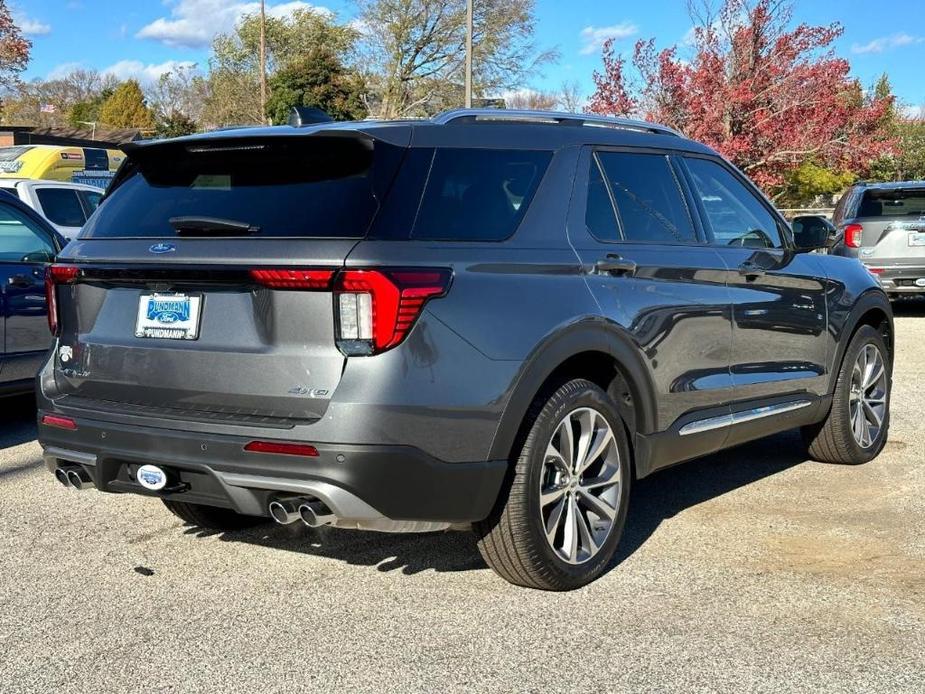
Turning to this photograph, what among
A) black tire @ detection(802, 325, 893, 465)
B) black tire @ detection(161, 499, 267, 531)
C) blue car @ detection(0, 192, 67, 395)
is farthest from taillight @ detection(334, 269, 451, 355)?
blue car @ detection(0, 192, 67, 395)

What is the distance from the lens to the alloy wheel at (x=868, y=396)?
6.48 meters

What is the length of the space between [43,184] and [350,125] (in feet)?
35.6

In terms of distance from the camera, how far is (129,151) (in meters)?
4.47

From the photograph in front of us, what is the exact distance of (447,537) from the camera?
198 inches

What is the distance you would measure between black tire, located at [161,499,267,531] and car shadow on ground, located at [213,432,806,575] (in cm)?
5

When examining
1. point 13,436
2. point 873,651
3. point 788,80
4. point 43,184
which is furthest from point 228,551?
point 788,80

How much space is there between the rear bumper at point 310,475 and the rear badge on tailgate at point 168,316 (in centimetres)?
34

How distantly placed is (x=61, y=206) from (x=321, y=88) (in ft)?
120

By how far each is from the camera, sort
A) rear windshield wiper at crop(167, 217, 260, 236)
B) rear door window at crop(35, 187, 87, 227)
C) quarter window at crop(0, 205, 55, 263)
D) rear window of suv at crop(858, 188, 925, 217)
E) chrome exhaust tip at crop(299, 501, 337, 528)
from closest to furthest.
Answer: chrome exhaust tip at crop(299, 501, 337, 528) < rear windshield wiper at crop(167, 217, 260, 236) < quarter window at crop(0, 205, 55, 263) < rear door window at crop(35, 187, 87, 227) < rear window of suv at crop(858, 188, 925, 217)

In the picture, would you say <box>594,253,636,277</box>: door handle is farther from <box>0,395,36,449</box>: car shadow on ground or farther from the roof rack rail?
<box>0,395,36,449</box>: car shadow on ground

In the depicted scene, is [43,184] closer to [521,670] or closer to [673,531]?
[673,531]

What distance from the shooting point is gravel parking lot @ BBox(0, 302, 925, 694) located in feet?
11.8

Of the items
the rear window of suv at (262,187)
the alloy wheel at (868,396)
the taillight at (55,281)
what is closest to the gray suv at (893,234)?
the alloy wheel at (868,396)

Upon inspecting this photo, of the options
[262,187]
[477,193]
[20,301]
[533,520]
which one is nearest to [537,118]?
[477,193]
